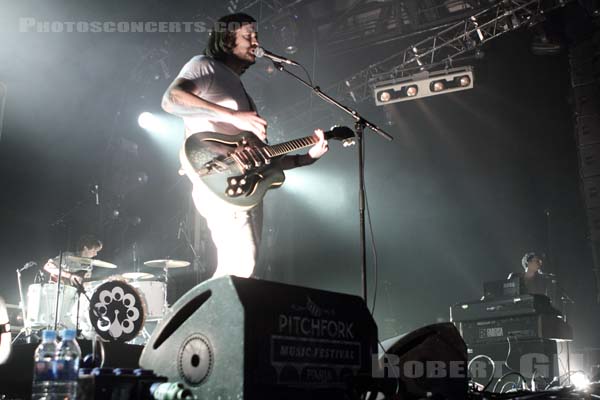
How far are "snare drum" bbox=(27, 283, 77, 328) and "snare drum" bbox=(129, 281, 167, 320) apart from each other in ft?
3.24

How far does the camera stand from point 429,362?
9.30ft

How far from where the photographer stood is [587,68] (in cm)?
943

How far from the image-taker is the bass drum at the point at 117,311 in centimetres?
512

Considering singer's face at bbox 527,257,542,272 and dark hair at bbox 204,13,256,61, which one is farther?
singer's face at bbox 527,257,542,272

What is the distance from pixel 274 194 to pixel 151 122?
9.01ft

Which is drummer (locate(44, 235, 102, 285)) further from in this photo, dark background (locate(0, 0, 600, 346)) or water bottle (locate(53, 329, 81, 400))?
water bottle (locate(53, 329, 81, 400))

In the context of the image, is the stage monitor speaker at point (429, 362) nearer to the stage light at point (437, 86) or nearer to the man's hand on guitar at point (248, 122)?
the man's hand on guitar at point (248, 122)

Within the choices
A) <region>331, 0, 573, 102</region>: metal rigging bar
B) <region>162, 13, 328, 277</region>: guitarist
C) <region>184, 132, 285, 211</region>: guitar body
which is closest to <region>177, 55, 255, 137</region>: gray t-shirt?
<region>162, 13, 328, 277</region>: guitarist

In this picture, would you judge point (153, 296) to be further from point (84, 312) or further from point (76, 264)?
point (84, 312)

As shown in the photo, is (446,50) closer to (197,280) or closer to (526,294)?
(526,294)

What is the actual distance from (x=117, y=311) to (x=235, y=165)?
2919 millimetres

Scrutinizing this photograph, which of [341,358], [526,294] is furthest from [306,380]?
[526,294]

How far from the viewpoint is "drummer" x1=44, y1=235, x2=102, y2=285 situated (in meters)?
6.98

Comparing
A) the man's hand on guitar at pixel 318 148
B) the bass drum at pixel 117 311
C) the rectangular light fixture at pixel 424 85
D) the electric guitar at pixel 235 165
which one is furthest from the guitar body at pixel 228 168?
the rectangular light fixture at pixel 424 85
